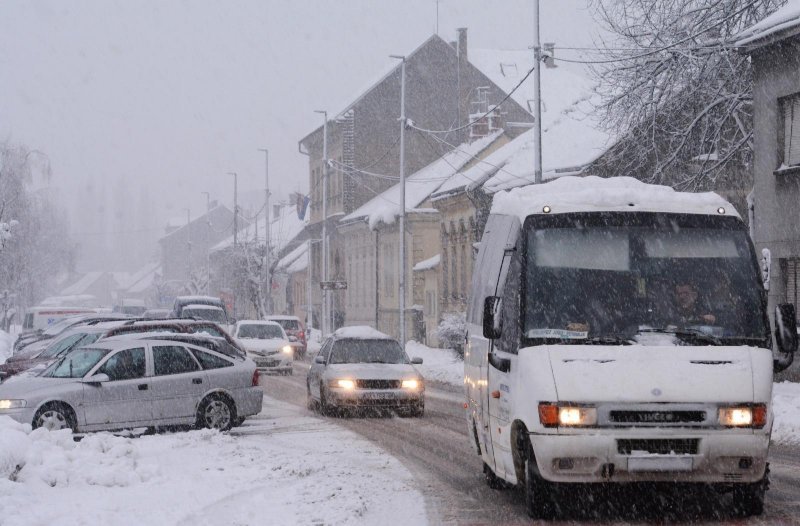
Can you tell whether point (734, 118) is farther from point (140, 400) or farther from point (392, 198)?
point (392, 198)

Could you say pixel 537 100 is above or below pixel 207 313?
above

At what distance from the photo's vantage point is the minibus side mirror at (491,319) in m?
10.2

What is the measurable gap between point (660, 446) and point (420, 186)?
55.5m

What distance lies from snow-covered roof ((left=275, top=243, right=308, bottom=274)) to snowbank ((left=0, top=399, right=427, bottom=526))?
235ft

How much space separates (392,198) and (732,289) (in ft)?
187

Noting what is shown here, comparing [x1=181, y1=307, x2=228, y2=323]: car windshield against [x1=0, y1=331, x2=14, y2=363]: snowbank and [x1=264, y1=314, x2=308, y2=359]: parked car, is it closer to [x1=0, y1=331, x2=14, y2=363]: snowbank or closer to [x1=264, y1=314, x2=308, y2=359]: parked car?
[x1=0, y1=331, x2=14, y2=363]: snowbank

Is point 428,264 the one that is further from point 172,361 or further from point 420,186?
point 172,361

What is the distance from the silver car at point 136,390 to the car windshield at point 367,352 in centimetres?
345

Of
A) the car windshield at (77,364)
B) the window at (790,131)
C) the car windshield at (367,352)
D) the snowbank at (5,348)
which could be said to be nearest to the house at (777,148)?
the window at (790,131)

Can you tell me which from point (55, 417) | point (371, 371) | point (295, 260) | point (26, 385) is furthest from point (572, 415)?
point (295, 260)

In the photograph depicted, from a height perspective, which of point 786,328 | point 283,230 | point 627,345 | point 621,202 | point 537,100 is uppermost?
point 283,230

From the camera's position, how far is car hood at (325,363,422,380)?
2141 centimetres

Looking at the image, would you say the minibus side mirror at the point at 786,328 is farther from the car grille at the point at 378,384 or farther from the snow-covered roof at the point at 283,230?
the snow-covered roof at the point at 283,230

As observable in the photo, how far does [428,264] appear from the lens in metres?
55.6
